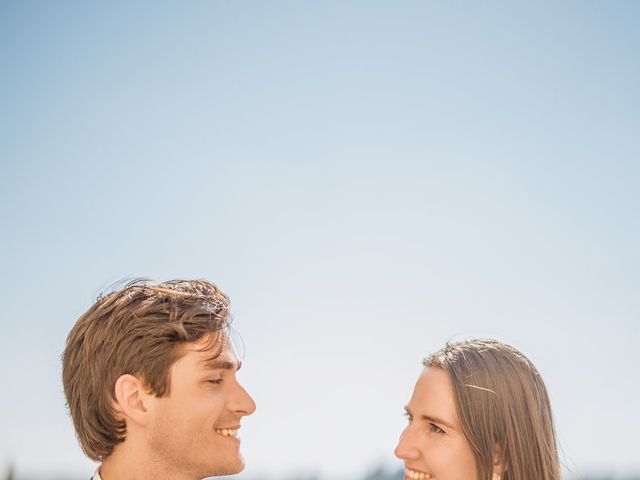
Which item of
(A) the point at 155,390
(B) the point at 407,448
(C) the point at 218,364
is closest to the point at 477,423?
(B) the point at 407,448

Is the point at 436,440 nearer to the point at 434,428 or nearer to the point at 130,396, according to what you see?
the point at 434,428

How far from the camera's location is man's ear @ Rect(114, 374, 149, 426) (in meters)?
5.41

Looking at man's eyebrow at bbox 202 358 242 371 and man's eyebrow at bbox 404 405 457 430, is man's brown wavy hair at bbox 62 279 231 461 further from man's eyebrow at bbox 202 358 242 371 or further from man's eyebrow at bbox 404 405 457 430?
man's eyebrow at bbox 404 405 457 430

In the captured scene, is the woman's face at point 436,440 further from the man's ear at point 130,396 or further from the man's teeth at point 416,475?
the man's ear at point 130,396

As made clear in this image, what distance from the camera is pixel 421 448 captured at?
196 inches

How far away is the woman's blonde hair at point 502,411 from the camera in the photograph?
4992mm

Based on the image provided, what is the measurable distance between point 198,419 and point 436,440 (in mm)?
1619

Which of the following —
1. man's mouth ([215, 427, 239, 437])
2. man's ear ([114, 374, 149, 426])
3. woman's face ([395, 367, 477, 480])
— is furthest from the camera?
man's mouth ([215, 427, 239, 437])

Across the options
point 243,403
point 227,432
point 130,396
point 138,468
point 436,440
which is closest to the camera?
point 436,440

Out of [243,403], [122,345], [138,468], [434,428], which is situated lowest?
[138,468]

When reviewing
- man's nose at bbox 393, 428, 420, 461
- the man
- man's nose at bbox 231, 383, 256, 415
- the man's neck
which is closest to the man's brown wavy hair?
the man

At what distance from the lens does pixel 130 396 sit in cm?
545

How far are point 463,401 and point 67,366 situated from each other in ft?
9.25

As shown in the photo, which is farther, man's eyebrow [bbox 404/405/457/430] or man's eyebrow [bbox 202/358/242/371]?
man's eyebrow [bbox 202/358/242/371]
